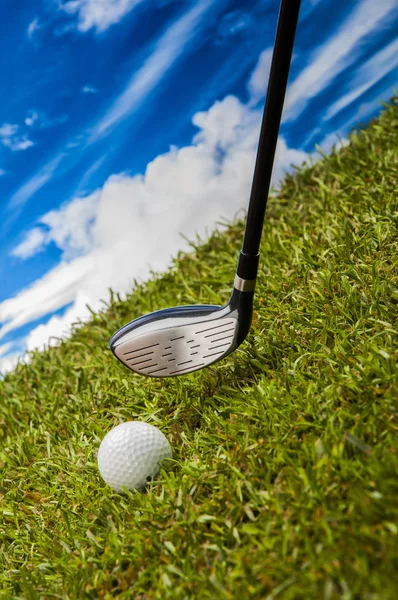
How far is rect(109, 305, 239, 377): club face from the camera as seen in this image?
255 cm

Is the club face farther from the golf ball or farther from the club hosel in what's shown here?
the golf ball

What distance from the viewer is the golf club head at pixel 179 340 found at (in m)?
2.55

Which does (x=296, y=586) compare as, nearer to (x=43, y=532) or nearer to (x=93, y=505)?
(x=93, y=505)

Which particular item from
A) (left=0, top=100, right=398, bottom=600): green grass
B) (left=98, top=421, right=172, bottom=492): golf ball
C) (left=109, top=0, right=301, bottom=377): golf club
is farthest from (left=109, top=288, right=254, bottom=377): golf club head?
(left=98, top=421, right=172, bottom=492): golf ball

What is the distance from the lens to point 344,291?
283cm

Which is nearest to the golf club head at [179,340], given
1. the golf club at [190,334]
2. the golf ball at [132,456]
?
the golf club at [190,334]

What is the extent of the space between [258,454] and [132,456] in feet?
1.85

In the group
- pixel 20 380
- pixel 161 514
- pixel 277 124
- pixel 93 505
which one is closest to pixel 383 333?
pixel 277 124

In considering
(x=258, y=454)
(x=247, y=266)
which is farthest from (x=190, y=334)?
(x=258, y=454)

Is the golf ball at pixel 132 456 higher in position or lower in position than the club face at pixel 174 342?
lower

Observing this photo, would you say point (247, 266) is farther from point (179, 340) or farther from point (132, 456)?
point (132, 456)

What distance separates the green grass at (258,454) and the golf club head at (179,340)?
0.18 meters

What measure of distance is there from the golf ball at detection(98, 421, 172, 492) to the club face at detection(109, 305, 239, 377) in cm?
32

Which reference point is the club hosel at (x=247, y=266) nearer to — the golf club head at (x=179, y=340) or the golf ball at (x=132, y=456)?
the golf club head at (x=179, y=340)
